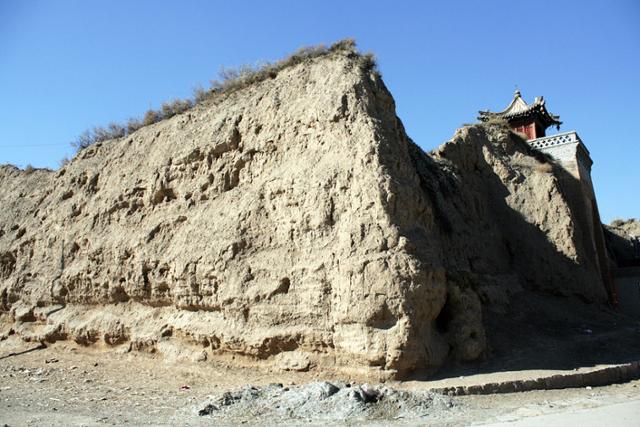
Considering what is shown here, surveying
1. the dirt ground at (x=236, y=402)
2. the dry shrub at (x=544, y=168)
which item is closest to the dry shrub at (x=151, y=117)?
the dirt ground at (x=236, y=402)

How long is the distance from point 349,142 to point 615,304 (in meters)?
12.9

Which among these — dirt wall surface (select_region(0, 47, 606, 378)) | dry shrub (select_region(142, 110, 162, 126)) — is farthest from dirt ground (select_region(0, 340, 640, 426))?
dry shrub (select_region(142, 110, 162, 126))

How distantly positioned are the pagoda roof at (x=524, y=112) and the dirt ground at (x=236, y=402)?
15.3 m

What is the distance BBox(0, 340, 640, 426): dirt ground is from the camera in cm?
730

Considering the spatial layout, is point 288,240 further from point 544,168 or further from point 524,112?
point 524,112

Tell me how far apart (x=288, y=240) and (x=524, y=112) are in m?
16.1

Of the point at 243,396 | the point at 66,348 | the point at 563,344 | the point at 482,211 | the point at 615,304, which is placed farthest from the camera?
the point at 615,304

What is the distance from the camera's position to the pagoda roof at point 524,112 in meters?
22.5

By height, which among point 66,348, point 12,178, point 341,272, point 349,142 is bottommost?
point 66,348

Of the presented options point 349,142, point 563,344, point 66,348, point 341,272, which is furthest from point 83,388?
point 563,344

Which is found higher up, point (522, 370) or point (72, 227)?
point (72, 227)

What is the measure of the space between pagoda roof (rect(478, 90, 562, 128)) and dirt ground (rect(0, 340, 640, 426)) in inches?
602

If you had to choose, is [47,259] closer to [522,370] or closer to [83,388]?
[83,388]

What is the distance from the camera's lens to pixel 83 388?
32.8ft
